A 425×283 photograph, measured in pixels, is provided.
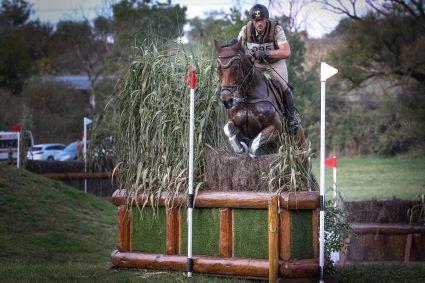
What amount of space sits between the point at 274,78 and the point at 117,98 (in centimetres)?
187

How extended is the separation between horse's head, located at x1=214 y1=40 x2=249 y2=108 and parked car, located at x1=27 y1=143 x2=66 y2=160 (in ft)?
94.4

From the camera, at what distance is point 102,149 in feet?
71.3

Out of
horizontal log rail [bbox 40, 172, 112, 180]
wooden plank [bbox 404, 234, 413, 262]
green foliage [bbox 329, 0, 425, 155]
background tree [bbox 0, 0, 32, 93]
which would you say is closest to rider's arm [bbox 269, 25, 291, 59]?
wooden plank [bbox 404, 234, 413, 262]

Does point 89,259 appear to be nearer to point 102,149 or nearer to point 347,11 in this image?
point 102,149

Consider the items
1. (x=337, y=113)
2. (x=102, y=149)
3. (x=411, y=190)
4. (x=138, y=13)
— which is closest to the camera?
(x=102, y=149)

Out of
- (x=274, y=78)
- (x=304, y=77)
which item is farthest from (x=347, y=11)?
(x=274, y=78)

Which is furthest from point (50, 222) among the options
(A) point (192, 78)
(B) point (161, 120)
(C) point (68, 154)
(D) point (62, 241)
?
(C) point (68, 154)

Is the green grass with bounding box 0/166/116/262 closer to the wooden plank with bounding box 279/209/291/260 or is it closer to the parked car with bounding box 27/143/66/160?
the wooden plank with bounding box 279/209/291/260

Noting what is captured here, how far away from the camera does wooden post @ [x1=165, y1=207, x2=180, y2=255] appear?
898 centimetres

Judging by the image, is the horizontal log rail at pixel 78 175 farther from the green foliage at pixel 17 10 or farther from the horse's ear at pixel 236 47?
the green foliage at pixel 17 10

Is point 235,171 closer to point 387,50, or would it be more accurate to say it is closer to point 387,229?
point 387,229

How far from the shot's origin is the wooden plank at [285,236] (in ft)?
26.9

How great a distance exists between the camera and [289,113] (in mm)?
9594

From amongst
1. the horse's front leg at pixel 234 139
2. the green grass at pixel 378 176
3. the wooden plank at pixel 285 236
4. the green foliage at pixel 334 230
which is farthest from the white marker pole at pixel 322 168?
the green grass at pixel 378 176
